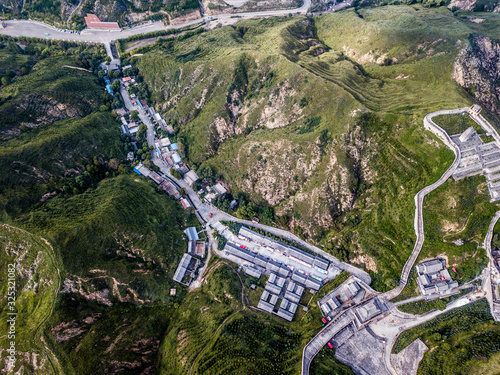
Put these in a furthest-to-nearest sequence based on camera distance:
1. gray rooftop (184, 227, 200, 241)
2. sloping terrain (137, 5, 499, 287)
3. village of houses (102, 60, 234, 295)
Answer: gray rooftop (184, 227, 200, 241) < village of houses (102, 60, 234, 295) < sloping terrain (137, 5, 499, 287)

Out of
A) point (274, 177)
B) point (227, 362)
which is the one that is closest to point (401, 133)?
point (274, 177)

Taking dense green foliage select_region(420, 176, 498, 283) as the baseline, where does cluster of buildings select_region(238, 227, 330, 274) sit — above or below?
below

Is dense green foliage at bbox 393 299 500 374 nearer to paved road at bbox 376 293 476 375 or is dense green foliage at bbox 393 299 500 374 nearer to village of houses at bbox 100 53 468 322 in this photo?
paved road at bbox 376 293 476 375

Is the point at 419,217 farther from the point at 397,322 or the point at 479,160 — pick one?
the point at 397,322

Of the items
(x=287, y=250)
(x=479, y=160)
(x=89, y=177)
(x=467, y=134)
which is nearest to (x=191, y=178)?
(x=89, y=177)

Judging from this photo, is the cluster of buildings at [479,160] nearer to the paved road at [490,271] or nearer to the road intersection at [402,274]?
the road intersection at [402,274]

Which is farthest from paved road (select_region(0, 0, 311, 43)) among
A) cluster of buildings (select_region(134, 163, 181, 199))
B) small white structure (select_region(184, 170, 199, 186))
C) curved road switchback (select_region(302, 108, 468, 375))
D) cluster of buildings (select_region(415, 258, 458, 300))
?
cluster of buildings (select_region(415, 258, 458, 300))

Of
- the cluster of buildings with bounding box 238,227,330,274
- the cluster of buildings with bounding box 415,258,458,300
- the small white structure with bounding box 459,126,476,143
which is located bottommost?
the cluster of buildings with bounding box 238,227,330,274
